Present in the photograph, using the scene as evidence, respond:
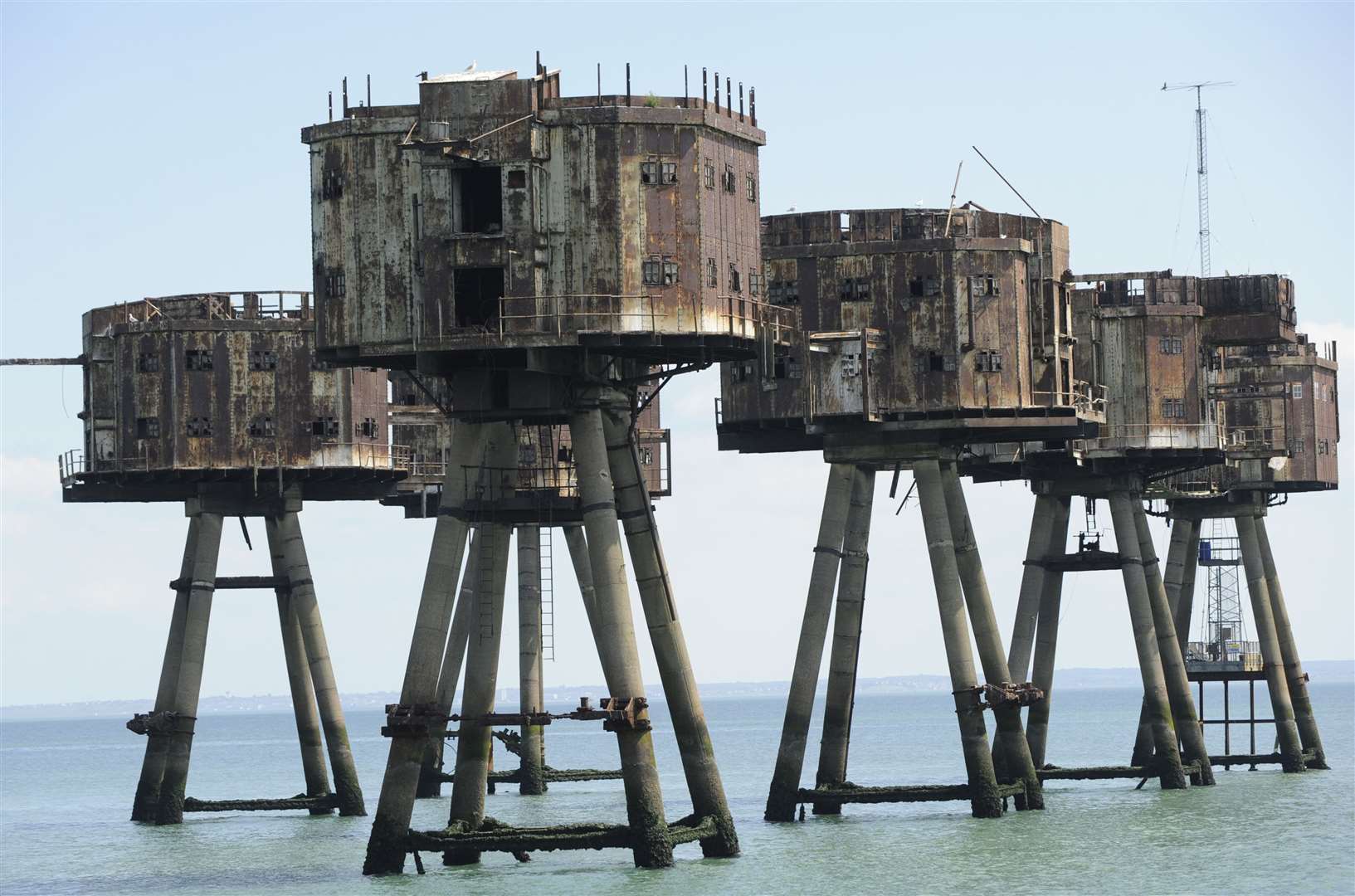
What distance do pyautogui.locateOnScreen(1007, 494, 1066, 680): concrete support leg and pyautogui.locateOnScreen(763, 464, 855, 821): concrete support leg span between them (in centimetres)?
1170

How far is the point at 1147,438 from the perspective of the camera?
81.9 m

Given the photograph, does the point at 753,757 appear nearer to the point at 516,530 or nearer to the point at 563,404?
the point at 516,530

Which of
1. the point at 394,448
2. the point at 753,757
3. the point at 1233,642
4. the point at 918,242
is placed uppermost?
the point at 918,242

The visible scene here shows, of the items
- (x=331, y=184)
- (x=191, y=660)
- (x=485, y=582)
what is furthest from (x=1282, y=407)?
(x=331, y=184)

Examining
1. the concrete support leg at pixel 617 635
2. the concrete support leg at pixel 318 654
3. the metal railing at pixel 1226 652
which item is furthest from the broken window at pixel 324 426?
the metal railing at pixel 1226 652

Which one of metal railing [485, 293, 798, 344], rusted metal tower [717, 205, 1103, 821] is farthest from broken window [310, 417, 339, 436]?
metal railing [485, 293, 798, 344]

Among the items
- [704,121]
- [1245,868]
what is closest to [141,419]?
[704,121]

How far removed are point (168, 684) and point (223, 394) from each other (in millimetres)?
9300

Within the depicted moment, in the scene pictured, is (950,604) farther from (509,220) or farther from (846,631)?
(509,220)

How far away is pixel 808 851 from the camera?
64062 mm

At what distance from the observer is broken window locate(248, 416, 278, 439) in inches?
3039

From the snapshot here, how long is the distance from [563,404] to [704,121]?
6353 mm

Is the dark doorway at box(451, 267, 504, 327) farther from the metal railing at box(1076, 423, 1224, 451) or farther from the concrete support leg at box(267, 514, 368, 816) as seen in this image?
the metal railing at box(1076, 423, 1224, 451)

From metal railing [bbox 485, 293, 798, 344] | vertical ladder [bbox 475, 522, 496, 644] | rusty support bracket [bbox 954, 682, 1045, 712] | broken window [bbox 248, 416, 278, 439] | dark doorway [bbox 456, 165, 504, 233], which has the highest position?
dark doorway [bbox 456, 165, 504, 233]
